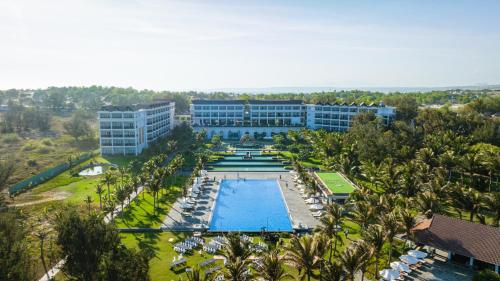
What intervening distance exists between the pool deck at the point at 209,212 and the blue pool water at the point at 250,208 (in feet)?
2.42

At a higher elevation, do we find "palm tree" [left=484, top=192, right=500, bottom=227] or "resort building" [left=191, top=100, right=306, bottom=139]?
"resort building" [left=191, top=100, right=306, bottom=139]

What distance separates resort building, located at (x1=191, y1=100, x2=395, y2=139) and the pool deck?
1394 inches

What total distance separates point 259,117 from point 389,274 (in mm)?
73010

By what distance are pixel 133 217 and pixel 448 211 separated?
115ft

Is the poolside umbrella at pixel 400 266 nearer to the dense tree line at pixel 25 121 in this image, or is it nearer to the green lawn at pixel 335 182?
the green lawn at pixel 335 182

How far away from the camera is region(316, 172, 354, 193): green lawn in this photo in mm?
43625

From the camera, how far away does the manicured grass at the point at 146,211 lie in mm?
36572

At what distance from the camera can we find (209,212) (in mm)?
40531

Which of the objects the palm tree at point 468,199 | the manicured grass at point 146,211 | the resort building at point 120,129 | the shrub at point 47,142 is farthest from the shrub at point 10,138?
the palm tree at point 468,199

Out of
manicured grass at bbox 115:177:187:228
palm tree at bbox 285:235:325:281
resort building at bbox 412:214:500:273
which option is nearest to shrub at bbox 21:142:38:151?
manicured grass at bbox 115:177:187:228

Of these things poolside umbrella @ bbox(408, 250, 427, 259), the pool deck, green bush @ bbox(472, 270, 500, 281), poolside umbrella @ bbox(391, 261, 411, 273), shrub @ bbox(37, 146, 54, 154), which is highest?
shrub @ bbox(37, 146, 54, 154)

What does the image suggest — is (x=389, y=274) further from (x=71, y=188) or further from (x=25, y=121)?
(x=25, y=121)

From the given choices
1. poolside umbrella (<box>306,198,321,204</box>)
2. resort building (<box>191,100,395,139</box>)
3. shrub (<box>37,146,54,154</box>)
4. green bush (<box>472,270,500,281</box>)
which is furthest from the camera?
resort building (<box>191,100,395,139</box>)

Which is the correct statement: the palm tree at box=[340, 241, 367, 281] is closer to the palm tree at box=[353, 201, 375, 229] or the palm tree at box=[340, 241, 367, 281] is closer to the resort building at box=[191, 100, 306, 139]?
the palm tree at box=[353, 201, 375, 229]
